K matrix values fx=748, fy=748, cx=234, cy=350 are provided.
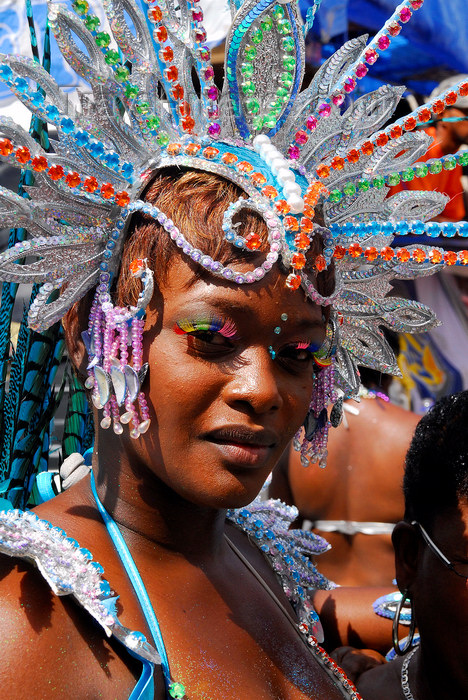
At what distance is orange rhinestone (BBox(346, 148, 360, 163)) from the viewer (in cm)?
171

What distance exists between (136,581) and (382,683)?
974mm

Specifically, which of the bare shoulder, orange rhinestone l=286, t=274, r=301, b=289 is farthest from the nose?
the bare shoulder

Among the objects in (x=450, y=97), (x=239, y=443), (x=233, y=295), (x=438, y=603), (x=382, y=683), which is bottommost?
(x=382, y=683)

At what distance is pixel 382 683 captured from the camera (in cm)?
209

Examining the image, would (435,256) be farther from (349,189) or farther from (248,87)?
(248,87)

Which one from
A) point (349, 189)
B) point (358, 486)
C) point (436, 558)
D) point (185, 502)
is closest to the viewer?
point (185, 502)

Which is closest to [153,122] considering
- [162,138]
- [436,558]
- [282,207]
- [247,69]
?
[162,138]

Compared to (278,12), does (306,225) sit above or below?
below

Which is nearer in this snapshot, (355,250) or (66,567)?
(66,567)

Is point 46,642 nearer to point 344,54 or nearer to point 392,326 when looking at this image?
point 392,326

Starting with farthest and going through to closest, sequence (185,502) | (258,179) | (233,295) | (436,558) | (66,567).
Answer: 1. (436,558)
2. (185,502)
3. (258,179)
4. (233,295)
5. (66,567)

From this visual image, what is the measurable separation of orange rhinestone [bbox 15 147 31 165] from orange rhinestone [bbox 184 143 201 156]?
1.07 feet

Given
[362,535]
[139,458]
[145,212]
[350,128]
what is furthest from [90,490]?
[362,535]

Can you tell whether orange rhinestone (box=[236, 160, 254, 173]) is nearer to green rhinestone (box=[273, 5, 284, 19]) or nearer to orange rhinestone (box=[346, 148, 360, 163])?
orange rhinestone (box=[346, 148, 360, 163])
